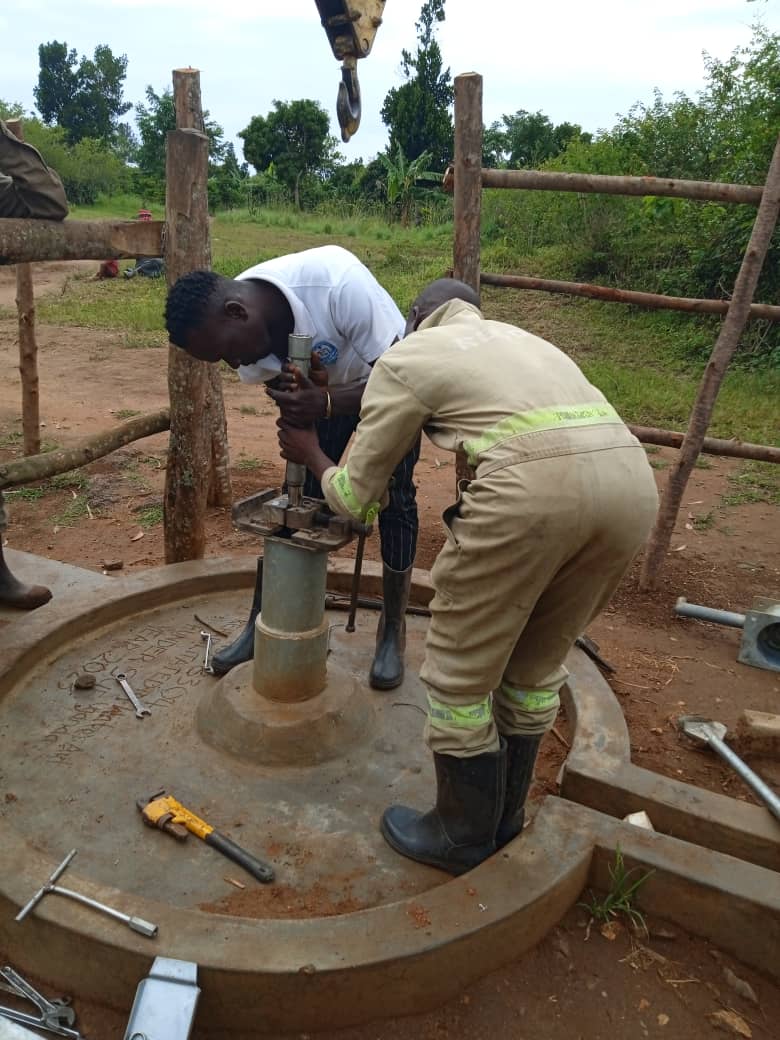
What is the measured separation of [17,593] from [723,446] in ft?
9.51

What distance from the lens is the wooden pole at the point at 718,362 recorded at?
3.08 meters

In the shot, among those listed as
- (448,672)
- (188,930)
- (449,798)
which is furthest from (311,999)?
(448,672)

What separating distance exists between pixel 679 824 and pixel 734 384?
636 centimetres

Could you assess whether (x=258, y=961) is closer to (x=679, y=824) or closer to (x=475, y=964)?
(x=475, y=964)

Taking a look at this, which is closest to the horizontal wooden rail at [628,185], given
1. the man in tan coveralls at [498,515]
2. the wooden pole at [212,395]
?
the wooden pole at [212,395]

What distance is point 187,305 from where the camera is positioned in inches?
83.5

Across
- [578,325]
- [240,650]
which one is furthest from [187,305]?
[578,325]

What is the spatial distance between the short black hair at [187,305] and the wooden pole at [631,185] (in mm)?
1743

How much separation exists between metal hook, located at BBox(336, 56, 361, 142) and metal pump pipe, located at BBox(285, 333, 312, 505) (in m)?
0.68

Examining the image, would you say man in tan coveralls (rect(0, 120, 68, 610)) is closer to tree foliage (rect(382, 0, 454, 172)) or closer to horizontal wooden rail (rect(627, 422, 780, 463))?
horizontal wooden rail (rect(627, 422, 780, 463))

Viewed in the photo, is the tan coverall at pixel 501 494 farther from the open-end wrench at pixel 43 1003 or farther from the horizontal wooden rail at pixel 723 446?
the horizontal wooden rail at pixel 723 446

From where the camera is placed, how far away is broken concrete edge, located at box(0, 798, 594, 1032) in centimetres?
162

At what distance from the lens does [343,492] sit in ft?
6.00

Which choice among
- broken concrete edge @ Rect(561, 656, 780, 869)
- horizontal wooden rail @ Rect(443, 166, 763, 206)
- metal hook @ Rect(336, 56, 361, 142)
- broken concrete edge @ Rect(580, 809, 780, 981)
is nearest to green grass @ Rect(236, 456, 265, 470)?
horizontal wooden rail @ Rect(443, 166, 763, 206)
